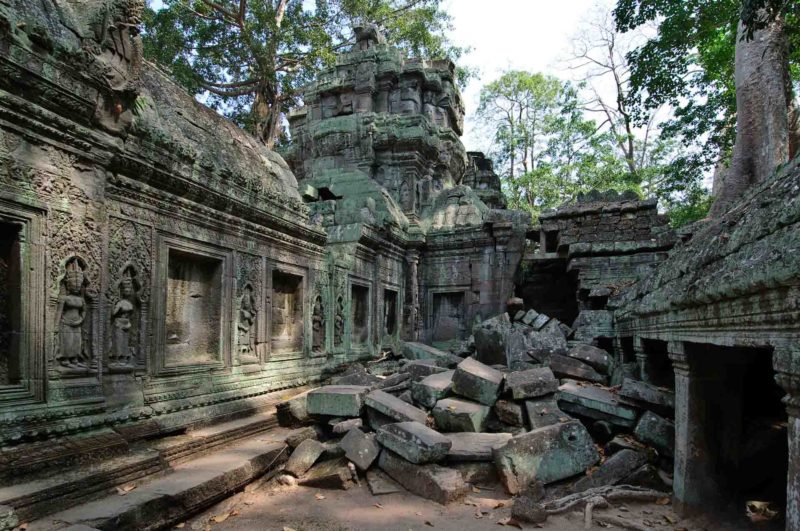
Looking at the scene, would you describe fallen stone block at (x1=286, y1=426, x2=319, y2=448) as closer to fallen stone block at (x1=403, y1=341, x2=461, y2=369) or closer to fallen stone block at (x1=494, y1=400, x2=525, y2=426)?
fallen stone block at (x1=494, y1=400, x2=525, y2=426)

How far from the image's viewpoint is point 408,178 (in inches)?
555

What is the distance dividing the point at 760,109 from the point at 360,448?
32.8 ft

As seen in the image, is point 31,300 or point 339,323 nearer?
point 31,300

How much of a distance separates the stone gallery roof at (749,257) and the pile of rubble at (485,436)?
58.4 inches

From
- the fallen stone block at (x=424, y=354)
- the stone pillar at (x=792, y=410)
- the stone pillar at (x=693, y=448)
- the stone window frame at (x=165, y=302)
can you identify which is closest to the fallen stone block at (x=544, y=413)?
the stone pillar at (x=693, y=448)

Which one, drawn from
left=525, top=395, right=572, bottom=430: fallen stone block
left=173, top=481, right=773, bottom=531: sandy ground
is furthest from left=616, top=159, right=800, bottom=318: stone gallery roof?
left=525, top=395, right=572, bottom=430: fallen stone block

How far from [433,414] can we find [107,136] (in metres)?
4.58

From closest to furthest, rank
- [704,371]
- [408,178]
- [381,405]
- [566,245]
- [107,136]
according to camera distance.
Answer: [704,371] → [107,136] → [381,405] → [566,245] → [408,178]

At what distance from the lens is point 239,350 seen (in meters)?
6.06

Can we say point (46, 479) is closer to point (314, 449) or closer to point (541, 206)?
point (314, 449)

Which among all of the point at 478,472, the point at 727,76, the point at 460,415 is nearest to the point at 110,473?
the point at 478,472

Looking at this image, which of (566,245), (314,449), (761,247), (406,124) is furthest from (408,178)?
(761,247)

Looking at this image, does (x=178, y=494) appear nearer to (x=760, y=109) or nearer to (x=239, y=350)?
(x=239, y=350)

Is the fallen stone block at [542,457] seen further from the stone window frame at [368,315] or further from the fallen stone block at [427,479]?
the stone window frame at [368,315]
